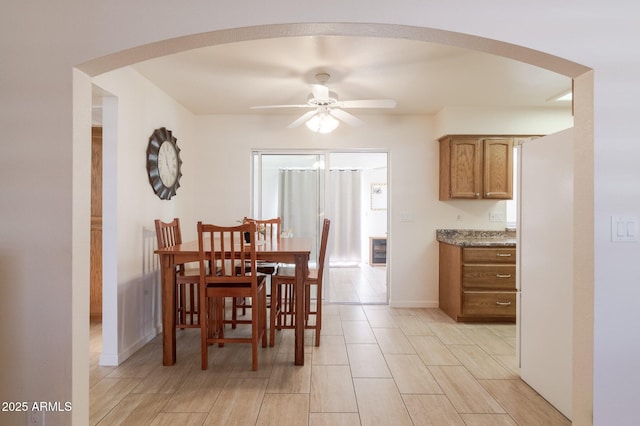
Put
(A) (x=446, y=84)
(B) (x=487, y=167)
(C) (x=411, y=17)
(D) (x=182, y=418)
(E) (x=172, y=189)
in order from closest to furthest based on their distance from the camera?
(C) (x=411, y=17)
(D) (x=182, y=418)
(A) (x=446, y=84)
(E) (x=172, y=189)
(B) (x=487, y=167)

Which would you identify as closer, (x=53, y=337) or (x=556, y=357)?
(x=53, y=337)

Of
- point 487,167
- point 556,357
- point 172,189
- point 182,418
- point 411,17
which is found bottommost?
point 182,418

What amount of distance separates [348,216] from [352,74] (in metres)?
4.41

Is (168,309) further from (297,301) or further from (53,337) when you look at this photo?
(53,337)

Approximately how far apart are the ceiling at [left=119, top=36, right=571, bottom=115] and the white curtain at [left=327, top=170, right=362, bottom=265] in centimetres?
327

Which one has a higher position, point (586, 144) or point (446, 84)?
point (446, 84)

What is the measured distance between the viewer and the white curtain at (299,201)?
4.39 metres

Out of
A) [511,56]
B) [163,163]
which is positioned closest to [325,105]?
[511,56]

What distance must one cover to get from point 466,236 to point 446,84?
1.85m

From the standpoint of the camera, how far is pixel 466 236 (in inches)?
163

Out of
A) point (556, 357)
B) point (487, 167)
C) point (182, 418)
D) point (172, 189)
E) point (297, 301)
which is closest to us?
point (182, 418)

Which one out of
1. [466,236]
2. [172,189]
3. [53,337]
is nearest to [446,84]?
[466,236]

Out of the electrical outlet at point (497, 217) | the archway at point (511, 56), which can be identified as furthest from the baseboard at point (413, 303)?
the archway at point (511, 56)

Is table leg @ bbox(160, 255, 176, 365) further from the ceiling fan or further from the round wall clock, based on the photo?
the ceiling fan
